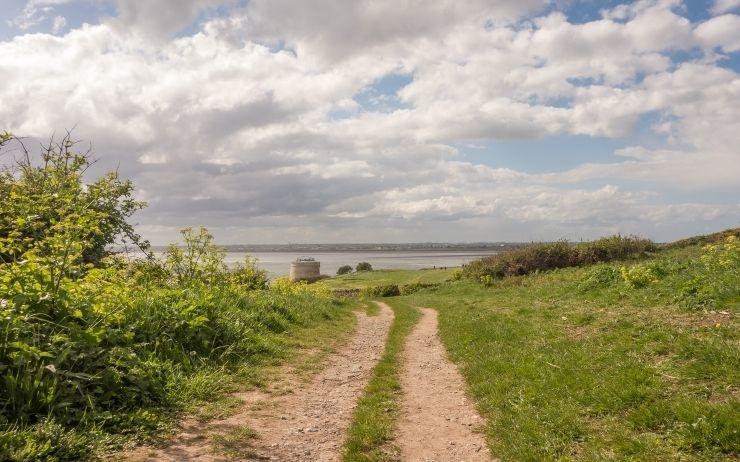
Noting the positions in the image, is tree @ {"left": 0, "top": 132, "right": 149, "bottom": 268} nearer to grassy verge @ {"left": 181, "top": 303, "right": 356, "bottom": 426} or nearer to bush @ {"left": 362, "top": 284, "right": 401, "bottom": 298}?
grassy verge @ {"left": 181, "top": 303, "right": 356, "bottom": 426}

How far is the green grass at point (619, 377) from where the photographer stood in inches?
235

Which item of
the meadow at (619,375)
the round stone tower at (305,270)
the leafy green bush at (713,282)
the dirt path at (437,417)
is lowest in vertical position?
the round stone tower at (305,270)

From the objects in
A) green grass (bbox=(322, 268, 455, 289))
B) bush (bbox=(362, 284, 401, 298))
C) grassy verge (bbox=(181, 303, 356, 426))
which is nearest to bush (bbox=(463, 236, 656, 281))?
bush (bbox=(362, 284, 401, 298))

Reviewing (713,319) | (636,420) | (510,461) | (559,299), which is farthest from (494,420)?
(559,299)

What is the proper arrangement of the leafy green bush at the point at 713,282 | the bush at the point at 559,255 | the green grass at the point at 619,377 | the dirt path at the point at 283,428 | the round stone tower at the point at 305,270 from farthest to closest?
the round stone tower at the point at 305,270, the bush at the point at 559,255, the leafy green bush at the point at 713,282, the dirt path at the point at 283,428, the green grass at the point at 619,377

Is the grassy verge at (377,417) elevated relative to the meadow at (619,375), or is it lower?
lower

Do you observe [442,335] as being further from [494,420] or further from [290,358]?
[494,420]

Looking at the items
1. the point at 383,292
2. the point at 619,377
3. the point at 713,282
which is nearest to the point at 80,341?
the point at 619,377

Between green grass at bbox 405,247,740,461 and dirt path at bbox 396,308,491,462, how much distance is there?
0.30 metres

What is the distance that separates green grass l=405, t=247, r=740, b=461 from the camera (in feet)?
19.6

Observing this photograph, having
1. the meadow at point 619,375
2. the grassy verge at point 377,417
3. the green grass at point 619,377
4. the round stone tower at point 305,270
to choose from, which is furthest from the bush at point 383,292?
the round stone tower at point 305,270

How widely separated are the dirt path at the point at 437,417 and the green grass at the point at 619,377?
0.30 metres

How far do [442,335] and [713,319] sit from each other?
8233 mm

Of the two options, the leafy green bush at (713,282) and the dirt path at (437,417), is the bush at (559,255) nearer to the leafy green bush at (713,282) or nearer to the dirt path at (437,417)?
the leafy green bush at (713,282)
